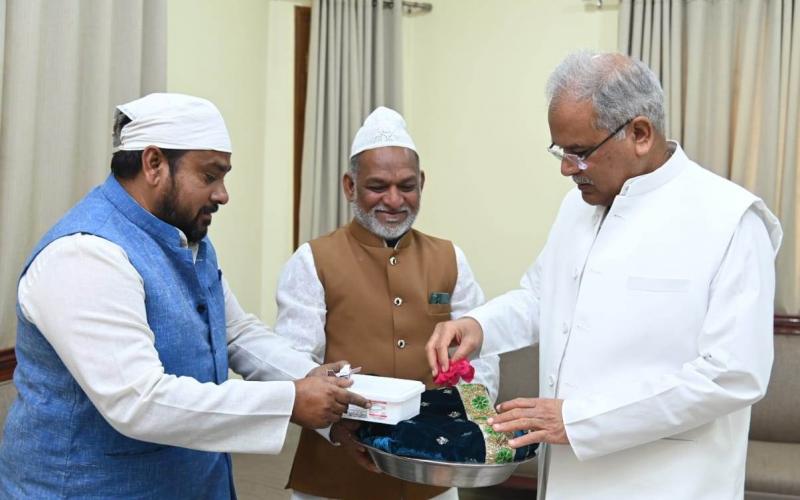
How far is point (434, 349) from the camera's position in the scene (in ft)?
6.88

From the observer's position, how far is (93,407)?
68.7 inches

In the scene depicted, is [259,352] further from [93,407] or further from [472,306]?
[472,306]

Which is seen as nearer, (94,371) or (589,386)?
(94,371)

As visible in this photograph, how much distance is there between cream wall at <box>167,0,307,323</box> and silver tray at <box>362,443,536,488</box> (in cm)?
282

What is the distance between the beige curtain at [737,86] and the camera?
448 centimetres

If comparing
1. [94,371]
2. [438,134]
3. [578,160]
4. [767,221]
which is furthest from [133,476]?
[438,134]

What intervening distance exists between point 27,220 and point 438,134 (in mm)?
2915

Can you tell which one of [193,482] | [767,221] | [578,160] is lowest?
[193,482]

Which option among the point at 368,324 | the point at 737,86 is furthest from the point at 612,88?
the point at 737,86

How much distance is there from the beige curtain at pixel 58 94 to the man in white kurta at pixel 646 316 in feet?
6.25

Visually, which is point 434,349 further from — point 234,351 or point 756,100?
point 756,100

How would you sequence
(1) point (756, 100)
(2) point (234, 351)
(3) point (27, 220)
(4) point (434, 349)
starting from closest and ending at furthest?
(4) point (434, 349), (2) point (234, 351), (3) point (27, 220), (1) point (756, 100)

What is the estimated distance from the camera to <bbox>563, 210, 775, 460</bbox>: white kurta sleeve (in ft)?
5.43

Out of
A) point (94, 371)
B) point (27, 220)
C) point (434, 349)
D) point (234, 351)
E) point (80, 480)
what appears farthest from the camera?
point (27, 220)
